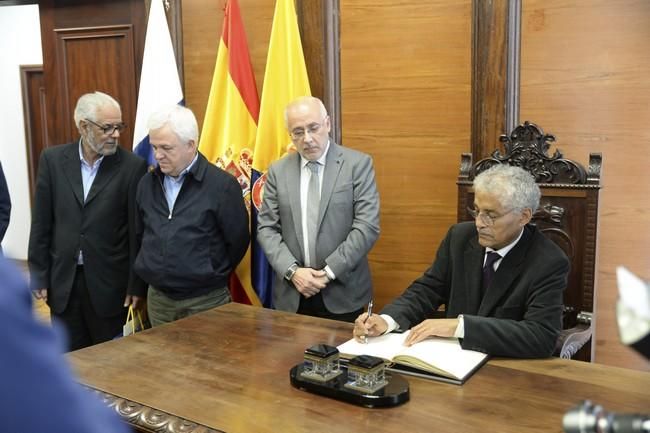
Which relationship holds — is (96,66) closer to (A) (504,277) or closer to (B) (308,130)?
(B) (308,130)

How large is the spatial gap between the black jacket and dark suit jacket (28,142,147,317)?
187 mm

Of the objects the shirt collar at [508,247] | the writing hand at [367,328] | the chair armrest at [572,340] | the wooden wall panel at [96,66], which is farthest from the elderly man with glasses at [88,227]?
the chair armrest at [572,340]

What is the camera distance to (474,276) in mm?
2314

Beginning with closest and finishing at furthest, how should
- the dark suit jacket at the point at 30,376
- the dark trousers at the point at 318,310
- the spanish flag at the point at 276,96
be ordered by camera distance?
the dark suit jacket at the point at 30,376, the dark trousers at the point at 318,310, the spanish flag at the point at 276,96

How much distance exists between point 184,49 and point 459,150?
1.80 meters

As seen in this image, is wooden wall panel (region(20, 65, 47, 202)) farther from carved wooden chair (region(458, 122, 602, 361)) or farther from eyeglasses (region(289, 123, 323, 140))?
carved wooden chair (region(458, 122, 602, 361))

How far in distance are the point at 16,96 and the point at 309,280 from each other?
18.0 feet

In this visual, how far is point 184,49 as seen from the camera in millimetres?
4055

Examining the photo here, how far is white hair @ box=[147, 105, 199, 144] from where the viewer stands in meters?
2.94

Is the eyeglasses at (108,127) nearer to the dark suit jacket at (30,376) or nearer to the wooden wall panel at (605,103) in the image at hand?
the wooden wall panel at (605,103)

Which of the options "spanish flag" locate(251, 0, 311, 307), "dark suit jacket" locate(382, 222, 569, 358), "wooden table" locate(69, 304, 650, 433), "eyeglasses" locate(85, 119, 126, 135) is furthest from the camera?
"spanish flag" locate(251, 0, 311, 307)

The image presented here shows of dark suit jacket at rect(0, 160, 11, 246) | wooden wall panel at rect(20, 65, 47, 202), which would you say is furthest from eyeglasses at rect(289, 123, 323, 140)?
wooden wall panel at rect(20, 65, 47, 202)

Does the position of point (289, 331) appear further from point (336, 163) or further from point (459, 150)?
point (459, 150)

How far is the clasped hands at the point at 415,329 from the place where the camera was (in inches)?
80.6
